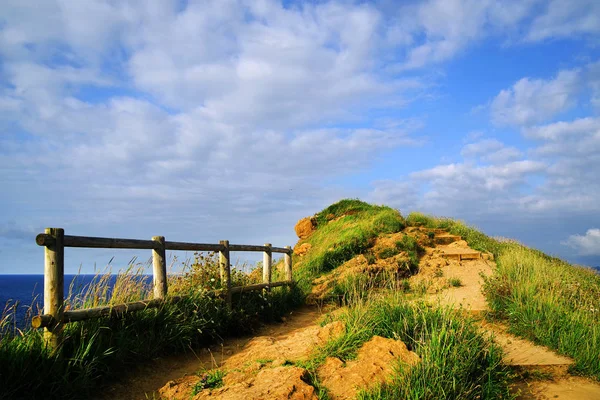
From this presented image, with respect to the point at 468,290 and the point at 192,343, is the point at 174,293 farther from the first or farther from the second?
the point at 468,290

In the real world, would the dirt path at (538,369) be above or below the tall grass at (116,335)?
below

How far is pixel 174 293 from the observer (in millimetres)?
7984

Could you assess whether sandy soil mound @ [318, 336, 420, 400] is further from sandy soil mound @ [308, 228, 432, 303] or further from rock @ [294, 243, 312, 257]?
rock @ [294, 243, 312, 257]

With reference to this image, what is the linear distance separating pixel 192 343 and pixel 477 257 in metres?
12.2

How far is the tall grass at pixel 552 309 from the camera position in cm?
691

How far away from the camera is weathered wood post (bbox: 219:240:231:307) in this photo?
898 cm

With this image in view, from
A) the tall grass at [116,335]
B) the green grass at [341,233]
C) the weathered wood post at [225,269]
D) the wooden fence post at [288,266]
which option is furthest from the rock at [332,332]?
the green grass at [341,233]

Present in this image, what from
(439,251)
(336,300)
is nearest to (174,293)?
(336,300)

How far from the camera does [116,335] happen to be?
6160 millimetres

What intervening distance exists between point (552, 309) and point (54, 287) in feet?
27.0

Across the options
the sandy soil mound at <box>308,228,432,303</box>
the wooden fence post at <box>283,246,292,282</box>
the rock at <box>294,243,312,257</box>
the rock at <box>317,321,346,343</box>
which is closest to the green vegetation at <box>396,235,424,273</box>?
the sandy soil mound at <box>308,228,432,303</box>

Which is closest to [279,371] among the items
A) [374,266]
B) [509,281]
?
[509,281]

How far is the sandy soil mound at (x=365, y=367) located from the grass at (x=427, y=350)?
13 centimetres

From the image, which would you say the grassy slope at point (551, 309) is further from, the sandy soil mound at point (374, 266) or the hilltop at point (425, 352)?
the sandy soil mound at point (374, 266)
